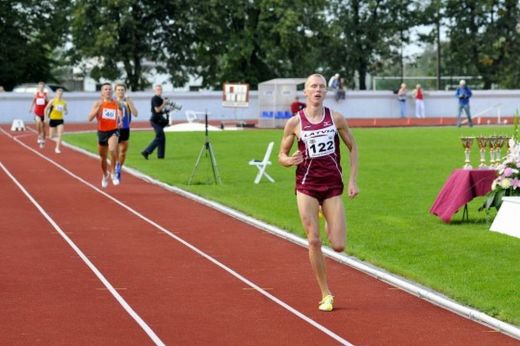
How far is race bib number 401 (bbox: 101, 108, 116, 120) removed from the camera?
75.6ft

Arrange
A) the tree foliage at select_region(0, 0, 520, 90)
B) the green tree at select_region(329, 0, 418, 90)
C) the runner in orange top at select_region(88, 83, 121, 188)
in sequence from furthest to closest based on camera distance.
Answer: the green tree at select_region(329, 0, 418, 90)
the tree foliage at select_region(0, 0, 520, 90)
the runner in orange top at select_region(88, 83, 121, 188)

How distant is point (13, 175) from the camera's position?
2717cm

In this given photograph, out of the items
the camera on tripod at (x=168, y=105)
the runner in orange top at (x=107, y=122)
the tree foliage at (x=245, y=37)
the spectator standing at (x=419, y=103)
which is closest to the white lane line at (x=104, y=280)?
the runner in orange top at (x=107, y=122)

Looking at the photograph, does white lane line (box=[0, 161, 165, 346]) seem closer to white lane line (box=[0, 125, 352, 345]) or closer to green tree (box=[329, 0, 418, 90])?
white lane line (box=[0, 125, 352, 345])

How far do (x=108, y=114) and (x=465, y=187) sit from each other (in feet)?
27.5

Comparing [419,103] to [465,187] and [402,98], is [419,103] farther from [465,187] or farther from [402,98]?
[465,187]

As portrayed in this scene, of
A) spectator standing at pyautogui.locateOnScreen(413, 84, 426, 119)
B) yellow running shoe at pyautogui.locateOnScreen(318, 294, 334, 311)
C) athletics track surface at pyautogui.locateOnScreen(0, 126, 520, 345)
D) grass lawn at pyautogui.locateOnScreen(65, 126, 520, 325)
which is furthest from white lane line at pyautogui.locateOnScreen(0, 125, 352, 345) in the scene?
spectator standing at pyautogui.locateOnScreen(413, 84, 426, 119)

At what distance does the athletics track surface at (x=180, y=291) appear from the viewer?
956 centimetres

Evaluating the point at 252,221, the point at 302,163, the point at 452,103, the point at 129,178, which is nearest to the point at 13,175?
the point at 129,178

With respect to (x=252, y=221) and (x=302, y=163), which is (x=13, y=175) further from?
(x=302, y=163)

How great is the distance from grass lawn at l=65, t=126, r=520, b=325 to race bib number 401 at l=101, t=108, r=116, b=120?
189cm

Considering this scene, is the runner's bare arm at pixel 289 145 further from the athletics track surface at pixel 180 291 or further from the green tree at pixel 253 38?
the green tree at pixel 253 38

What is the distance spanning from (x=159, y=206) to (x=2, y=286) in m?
8.41

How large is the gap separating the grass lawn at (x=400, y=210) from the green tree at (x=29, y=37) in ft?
108
